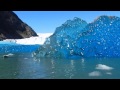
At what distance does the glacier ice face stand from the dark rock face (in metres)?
15.6

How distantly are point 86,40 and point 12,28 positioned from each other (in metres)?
20.9

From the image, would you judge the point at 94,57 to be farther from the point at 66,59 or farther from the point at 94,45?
the point at 66,59

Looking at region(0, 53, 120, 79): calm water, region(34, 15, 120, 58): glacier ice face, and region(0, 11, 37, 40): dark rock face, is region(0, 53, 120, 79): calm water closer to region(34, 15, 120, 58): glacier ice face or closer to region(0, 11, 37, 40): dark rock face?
region(34, 15, 120, 58): glacier ice face

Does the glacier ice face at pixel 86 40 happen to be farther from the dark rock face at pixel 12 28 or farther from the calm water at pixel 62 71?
the dark rock face at pixel 12 28

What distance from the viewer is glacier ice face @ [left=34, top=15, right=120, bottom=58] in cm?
934

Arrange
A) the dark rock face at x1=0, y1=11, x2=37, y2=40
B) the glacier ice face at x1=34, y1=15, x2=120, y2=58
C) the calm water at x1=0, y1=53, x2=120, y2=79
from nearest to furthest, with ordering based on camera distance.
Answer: the calm water at x1=0, y1=53, x2=120, y2=79
the glacier ice face at x1=34, y1=15, x2=120, y2=58
the dark rock face at x1=0, y1=11, x2=37, y2=40

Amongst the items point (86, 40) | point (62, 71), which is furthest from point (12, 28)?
point (62, 71)

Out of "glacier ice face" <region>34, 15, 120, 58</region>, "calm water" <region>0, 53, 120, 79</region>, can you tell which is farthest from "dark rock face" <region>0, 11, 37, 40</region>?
"calm water" <region>0, 53, 120, 79</region>

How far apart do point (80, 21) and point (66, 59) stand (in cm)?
191

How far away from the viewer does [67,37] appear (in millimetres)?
9500

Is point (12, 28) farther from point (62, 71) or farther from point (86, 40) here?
point (62, 71)

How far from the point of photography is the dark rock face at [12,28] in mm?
25967
